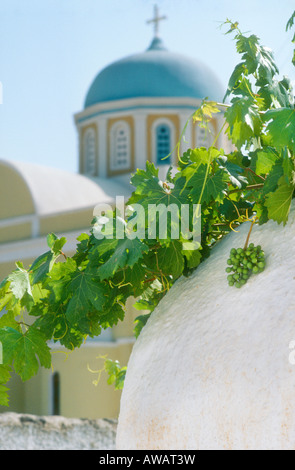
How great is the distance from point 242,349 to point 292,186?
336mm

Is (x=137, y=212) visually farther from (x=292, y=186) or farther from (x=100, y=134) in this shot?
(x=100, y=134)

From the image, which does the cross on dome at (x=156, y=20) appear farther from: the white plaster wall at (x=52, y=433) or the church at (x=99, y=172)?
the white plaster wall at (x=52, y=433)

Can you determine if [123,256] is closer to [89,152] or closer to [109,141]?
[109,141]

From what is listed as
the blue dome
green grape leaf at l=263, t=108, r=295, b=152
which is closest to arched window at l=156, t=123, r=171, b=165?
the blue dome

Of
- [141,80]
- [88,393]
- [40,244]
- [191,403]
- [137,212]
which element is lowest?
[88,393]

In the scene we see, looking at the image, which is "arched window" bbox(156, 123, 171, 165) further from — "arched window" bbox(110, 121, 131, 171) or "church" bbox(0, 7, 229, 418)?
"arched window" bbox(110, 121, 131, 171)

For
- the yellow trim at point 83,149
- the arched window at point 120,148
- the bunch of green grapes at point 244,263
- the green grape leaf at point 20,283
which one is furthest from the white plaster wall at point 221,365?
the yellow trim at point 83,149

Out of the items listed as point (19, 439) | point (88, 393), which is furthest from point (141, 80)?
point (19, 439)

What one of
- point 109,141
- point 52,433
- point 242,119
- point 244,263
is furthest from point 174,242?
point 109,141

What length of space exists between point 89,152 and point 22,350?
19869 millimetres

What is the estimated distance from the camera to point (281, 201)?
1404 mm

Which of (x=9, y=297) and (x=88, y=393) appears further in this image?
(x=88, y=393)

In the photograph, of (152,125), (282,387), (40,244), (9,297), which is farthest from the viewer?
(152,125)

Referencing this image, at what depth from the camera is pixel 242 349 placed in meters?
1.29
